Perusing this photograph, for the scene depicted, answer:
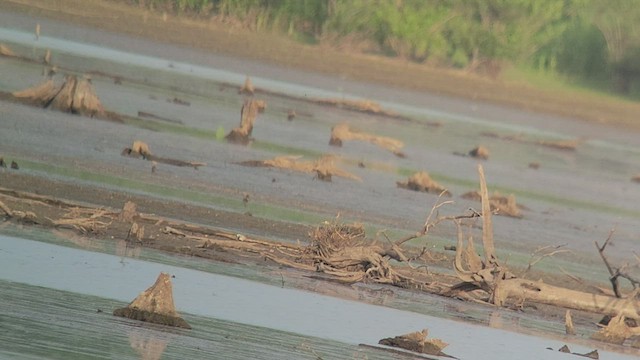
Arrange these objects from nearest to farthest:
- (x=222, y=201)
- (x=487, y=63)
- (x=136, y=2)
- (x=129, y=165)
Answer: (x=222, y=201) < (x=129, y=165) < (x=136, y=2) < (x=487, y=63)

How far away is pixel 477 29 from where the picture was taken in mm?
52594

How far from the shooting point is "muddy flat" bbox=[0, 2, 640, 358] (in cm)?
1991

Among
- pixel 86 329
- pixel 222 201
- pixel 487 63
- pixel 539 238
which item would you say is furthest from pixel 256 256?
pixel 487 63

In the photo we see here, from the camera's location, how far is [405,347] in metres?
13.5

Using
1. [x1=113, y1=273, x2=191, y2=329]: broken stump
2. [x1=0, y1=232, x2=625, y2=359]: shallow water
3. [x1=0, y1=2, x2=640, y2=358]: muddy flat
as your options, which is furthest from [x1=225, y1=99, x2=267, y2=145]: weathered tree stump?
[x1=113, y1=273, x2=191, y2=329]: broken stump

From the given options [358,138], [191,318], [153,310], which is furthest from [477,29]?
[153,310]

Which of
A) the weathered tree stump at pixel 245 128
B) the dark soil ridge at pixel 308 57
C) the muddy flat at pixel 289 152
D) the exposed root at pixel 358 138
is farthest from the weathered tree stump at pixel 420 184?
the dark soil ridge at pixel 308 57

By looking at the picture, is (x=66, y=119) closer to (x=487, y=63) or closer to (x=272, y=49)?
(x=272, y=49)

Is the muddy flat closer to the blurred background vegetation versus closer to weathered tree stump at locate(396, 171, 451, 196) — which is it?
weathered tree stump at locate(396, 171, 451, 196)

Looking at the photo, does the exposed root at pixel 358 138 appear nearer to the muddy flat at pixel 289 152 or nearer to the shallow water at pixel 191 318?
the muddy flat at pixel 289 152

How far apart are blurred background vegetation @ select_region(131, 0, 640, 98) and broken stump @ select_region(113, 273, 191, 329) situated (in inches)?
1285

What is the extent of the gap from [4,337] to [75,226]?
16.1ft

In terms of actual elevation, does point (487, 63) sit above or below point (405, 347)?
above

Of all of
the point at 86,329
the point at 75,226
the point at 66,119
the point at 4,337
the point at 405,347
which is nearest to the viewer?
the point at 4,337
